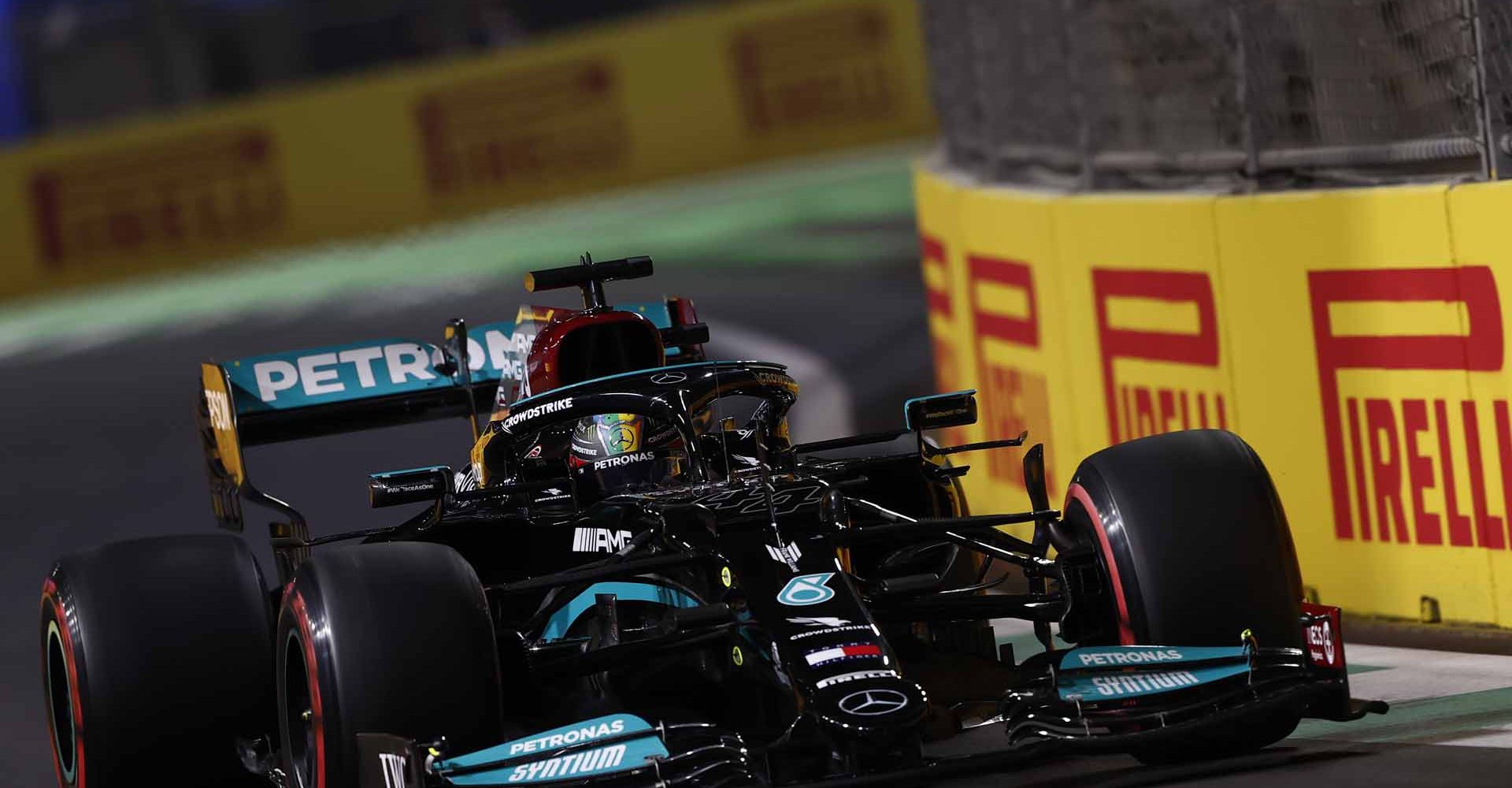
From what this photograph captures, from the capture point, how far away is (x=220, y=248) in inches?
991

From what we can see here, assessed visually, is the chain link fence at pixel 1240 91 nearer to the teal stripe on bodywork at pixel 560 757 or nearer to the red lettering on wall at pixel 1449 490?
the red lettering on wall at pixel 1449 490

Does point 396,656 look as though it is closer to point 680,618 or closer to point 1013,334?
point 680,618

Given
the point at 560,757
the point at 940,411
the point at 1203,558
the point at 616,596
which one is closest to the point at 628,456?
the point at 616,596

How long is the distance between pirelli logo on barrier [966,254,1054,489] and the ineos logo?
464cm

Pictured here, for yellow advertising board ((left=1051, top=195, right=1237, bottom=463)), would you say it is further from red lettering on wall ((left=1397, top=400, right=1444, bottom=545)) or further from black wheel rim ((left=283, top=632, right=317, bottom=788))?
black wheel rim ((left=283, top=632, right=317, bottom=788))

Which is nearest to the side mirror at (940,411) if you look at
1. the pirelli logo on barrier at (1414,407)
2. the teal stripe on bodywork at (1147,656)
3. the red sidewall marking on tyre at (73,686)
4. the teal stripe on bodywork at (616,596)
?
the teal stripe on bodywork at (616,596)

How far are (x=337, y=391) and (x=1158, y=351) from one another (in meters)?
3.15

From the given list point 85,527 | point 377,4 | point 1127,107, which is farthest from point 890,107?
point 1127,107

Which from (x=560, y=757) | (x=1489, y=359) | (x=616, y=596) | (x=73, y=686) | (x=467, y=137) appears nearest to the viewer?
(x=560, y=757)

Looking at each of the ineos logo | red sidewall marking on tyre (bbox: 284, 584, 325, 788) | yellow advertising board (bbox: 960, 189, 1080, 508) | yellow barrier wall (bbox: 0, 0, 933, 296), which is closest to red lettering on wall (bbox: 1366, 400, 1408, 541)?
yellow advertising board (bbox: 960, 189, 1080, 508)

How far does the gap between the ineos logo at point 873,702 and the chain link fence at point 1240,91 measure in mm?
3292

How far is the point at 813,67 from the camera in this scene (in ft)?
88.4

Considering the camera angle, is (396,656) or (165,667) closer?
(396,656)

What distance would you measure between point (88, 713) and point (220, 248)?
61.5 feet
